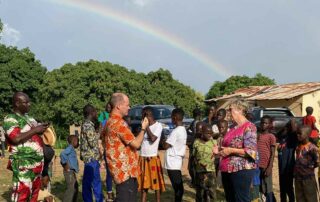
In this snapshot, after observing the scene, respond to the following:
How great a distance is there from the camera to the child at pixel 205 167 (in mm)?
7180

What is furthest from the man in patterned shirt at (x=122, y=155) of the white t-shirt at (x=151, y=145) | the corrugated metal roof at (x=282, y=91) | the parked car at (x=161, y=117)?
the corrugated metal roof at (x=282, y=91)

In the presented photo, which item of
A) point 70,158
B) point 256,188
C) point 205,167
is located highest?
point 70,158

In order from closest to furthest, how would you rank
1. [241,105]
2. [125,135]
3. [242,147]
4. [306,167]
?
[125,135] → [242,147] → [241,105] → [306,167]

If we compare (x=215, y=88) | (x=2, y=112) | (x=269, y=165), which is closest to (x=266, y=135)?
(x=269, y=165)

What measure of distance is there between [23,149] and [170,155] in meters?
2.82

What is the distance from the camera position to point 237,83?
42.8 metres

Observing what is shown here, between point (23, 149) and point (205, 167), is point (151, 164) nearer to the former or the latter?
point (205, 167)

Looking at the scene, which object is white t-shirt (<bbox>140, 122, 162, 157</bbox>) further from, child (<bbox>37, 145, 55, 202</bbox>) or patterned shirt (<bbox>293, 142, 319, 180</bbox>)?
patterned shirt (<bbox>293, 142, 319, 180</bbox>)

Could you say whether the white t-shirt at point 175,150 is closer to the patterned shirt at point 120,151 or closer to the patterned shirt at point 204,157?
the patterned shirt at point 204,157

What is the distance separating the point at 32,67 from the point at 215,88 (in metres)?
17.0

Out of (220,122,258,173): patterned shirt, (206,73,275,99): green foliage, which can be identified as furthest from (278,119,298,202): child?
(206,73,275,99): green foliage

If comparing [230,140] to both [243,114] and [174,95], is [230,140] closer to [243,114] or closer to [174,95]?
[243,114]

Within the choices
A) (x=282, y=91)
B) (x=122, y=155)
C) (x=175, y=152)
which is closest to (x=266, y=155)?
(x=175, y=152)

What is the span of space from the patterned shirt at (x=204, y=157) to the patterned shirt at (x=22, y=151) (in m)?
2.71
